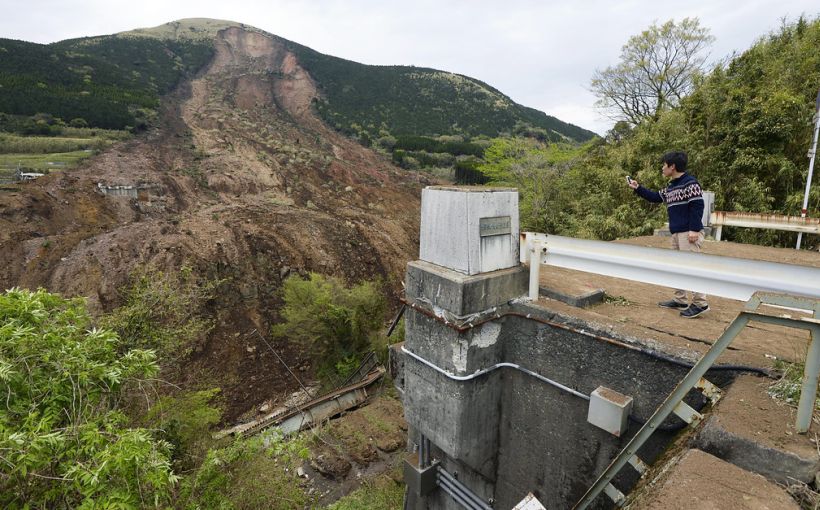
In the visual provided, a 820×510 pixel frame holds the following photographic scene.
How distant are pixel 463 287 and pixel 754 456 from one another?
1.77 m

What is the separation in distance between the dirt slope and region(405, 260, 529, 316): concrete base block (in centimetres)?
854

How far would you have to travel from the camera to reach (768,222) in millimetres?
5926

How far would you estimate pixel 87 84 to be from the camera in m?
30.3

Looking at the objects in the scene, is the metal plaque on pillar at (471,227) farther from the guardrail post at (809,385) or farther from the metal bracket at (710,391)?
the guardrail post at (809,385)

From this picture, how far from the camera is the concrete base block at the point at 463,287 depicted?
293cm

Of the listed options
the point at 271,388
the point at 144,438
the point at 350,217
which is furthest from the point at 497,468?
the point at 350,217

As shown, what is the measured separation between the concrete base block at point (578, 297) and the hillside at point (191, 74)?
99.5ft

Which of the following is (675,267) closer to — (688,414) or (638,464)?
(688,414)

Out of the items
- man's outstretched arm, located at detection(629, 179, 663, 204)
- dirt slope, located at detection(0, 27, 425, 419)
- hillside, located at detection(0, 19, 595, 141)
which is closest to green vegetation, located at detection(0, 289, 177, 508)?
man's outstretched arm, located at detection(629, 179, 663, 204)

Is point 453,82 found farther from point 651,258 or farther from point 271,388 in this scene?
point 651,258

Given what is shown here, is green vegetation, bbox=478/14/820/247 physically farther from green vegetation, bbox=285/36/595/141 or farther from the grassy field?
green vegetation, bbox=285/36/595/141

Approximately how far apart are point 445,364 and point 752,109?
35.2 ft

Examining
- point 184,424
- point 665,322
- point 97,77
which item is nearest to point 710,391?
point 665,322

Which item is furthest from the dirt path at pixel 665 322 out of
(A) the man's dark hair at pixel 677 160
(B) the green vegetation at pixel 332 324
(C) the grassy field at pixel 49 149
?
(C) the grassy field at pixel 49 149
